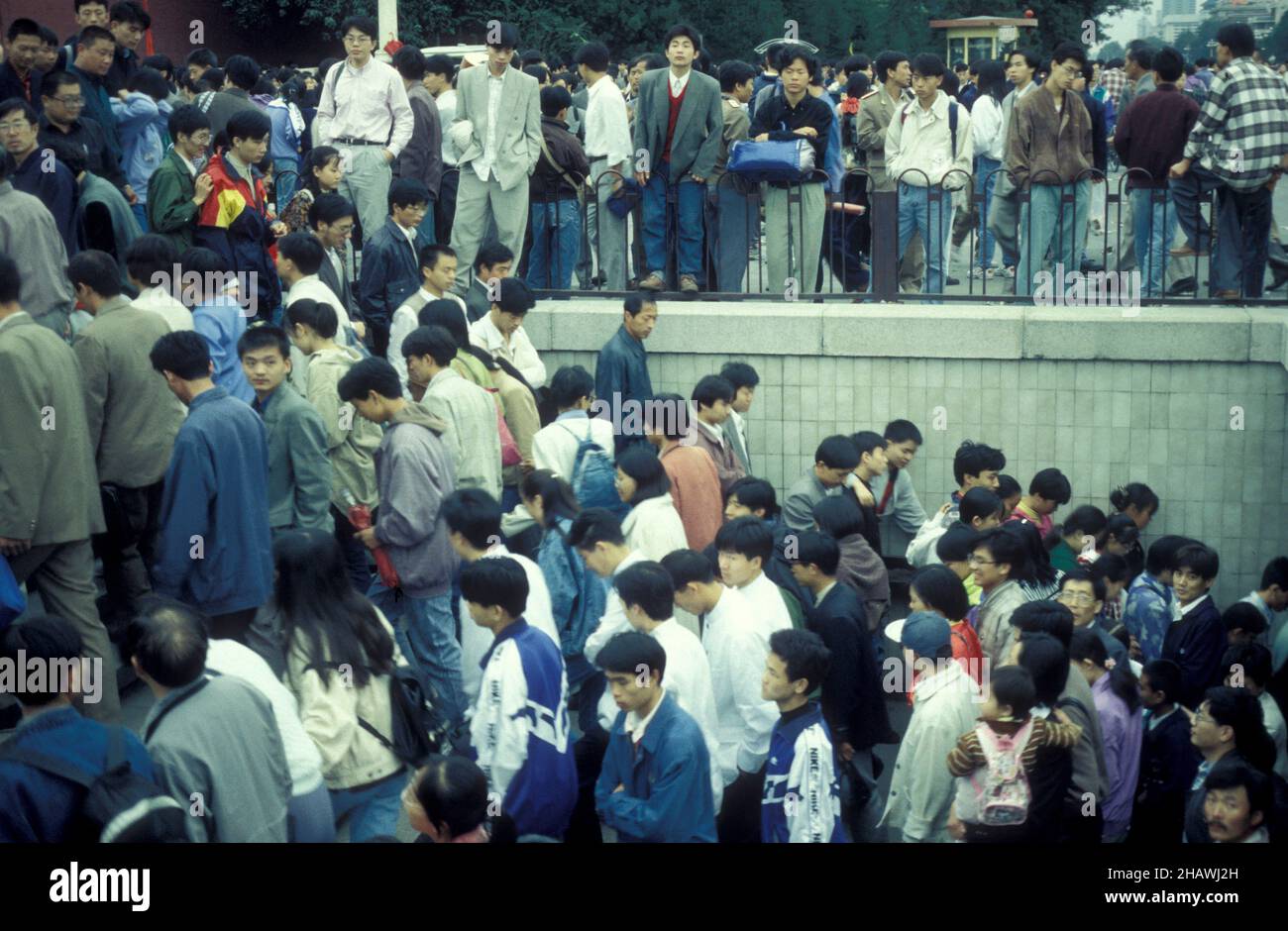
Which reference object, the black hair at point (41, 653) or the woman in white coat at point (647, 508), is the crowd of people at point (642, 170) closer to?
the woman in white coat at point (647, 508)

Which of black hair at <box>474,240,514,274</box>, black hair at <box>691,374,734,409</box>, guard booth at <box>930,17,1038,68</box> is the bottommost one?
black hair at <box>691,374,734,409</box>

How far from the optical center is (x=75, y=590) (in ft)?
23.0

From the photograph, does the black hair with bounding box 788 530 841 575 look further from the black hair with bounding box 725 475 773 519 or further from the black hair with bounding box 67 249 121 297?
the black hair with bounding box 67 249 121 297

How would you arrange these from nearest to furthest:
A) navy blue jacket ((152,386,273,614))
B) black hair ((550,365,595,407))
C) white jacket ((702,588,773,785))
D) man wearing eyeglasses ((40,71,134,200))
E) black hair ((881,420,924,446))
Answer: white jacket ((702,588,773,785)) < navy blue jacket ((152,386,273,614)) < black hair ((550,365,595,407)) < man wearing eyeglasses ((40,71,134,200)) < black hair ((881,420,924,446))

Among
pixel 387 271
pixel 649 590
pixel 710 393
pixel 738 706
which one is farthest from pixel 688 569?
pixel 387 271

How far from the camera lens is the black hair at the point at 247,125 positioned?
910 centimetres

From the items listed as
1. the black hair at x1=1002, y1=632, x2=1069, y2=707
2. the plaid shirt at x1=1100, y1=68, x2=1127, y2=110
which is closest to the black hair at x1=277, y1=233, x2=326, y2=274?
the black hair at x1=1002, y1=632, x2=1069, y2=707

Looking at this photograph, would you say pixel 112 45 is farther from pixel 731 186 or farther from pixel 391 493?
pixel 391 493

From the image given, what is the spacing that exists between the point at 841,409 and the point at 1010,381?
1070 mm

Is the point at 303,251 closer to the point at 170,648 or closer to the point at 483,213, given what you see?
the point at 483,213

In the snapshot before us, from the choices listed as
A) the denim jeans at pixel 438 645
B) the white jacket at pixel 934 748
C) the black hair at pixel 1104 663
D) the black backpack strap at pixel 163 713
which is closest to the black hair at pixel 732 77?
the denim jeans at pixel 438 645

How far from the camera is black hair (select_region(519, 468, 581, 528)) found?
277 inches

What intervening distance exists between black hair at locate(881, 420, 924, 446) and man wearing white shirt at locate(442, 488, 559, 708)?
374cm

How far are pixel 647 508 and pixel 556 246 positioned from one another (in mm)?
4463
